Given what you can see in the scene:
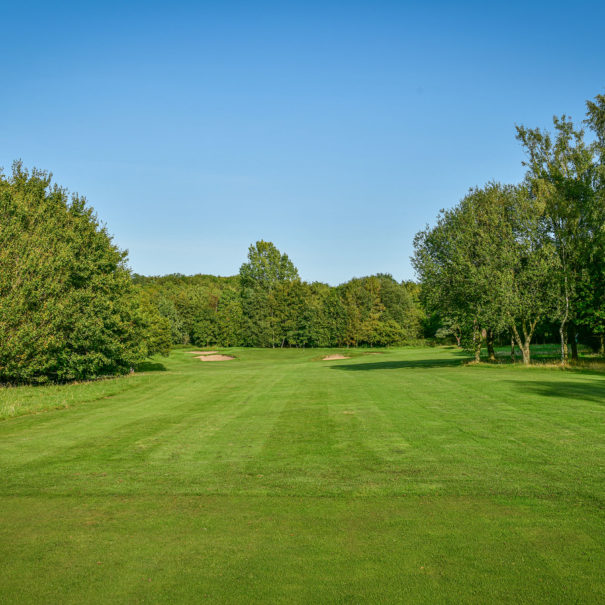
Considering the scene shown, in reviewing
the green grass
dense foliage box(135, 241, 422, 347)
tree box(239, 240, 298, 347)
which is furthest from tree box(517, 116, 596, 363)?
tree box(239, 240, 298, 347)

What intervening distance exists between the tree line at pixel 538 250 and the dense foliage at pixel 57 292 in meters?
21.8

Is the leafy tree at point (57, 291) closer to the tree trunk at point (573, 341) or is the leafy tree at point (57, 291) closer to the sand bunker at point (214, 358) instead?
the sand bunker at point (214, 358)

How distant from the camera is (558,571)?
4.48 metres

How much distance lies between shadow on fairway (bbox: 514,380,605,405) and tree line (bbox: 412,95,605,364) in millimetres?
10982

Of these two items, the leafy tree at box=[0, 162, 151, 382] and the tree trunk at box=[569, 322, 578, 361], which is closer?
the leafy tree at box=[0, 162, 151, 382]

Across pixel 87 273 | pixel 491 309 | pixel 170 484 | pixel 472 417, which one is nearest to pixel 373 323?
pixel 491 309

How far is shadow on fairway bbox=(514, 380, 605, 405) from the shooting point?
15133mm

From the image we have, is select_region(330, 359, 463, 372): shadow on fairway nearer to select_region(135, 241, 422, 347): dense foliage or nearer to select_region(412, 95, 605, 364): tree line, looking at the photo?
select_region(412, 95, 605, 364): tree line

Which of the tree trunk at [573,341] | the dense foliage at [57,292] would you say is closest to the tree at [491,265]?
the tree trunk at [573,341]

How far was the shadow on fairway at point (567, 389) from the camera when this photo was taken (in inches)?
596

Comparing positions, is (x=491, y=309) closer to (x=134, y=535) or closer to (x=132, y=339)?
(x=132, y=339)

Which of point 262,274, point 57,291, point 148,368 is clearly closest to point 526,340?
point 57,291

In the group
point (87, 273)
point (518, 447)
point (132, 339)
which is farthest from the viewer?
point (132, 339)

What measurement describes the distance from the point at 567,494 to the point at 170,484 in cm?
596
